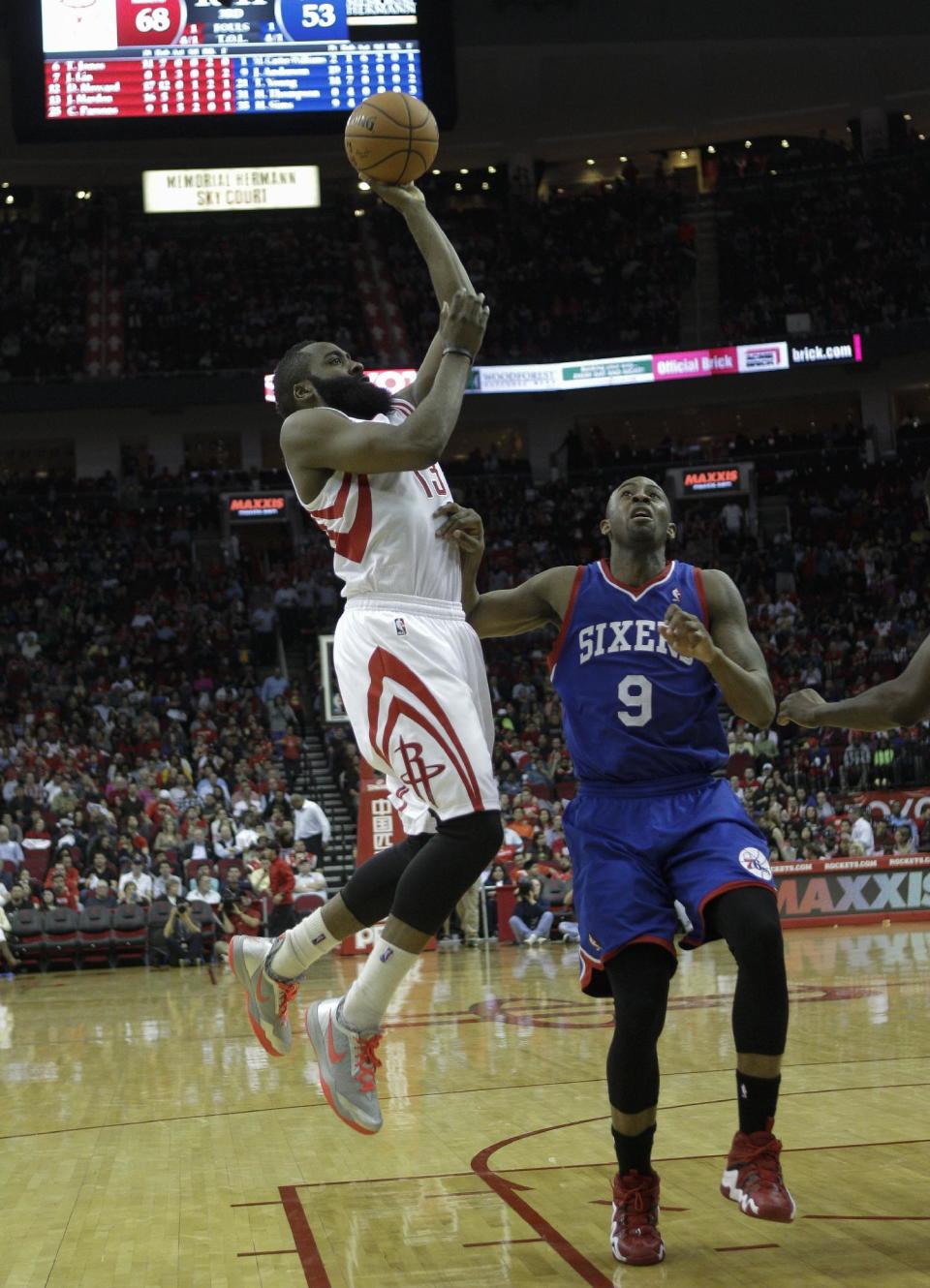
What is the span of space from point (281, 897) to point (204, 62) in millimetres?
13162

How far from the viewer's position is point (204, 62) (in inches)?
885

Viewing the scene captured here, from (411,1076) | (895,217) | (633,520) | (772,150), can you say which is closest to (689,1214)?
(633,520)

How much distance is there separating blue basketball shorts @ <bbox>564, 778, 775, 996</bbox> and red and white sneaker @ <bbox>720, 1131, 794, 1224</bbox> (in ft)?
2.02

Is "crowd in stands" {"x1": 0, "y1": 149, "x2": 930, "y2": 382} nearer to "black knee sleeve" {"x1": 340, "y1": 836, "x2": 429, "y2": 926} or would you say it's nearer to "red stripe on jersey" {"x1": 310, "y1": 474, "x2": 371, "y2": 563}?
"red stripe on jersey" {"x1": 310, "y1": 474, "x2": 371, "y2": 563}

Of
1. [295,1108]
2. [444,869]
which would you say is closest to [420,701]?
[444,869]

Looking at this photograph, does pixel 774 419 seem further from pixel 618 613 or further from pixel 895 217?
pixel 618 613

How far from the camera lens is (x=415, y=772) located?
5000 millimetres

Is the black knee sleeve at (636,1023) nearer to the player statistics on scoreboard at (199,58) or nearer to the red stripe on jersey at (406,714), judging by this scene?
the red stripe on jersey at (406,714)

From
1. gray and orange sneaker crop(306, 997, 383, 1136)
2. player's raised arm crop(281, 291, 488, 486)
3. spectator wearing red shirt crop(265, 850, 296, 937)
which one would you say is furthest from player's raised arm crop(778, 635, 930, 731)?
spectator wearing red shirt crop(265, 850, 296, 937)

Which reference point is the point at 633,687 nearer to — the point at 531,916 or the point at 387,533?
the point at 387,533

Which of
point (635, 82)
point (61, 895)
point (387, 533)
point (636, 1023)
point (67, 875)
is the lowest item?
point (61, 895)

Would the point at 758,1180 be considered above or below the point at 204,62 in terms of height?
below

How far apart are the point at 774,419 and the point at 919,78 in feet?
28.1

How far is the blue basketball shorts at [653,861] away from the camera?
4590mm
